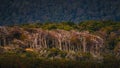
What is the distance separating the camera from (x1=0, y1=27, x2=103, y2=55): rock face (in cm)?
12362

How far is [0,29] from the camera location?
128 metres

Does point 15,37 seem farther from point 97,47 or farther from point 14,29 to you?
point 97,47

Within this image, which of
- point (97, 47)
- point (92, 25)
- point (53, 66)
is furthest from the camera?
point (92, 25)

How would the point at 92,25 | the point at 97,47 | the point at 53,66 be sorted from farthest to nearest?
the point at 92,25, the point at 97,47, the point at 53,66

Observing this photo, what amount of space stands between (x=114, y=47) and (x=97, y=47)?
6.80 meters

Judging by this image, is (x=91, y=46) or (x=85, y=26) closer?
(x=91, y=46)

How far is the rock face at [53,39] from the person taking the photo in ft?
406

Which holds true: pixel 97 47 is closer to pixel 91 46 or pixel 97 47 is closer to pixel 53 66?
pixel 91 46

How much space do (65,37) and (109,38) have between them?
44.9 feet

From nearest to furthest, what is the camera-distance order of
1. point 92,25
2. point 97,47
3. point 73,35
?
point 97,47
point 73,35
point 92,25

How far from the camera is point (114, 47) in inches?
4993

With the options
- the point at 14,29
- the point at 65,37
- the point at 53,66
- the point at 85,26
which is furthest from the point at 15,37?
the point at 53,66

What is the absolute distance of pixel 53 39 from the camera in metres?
132

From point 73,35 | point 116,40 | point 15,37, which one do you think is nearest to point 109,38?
point 116,40
